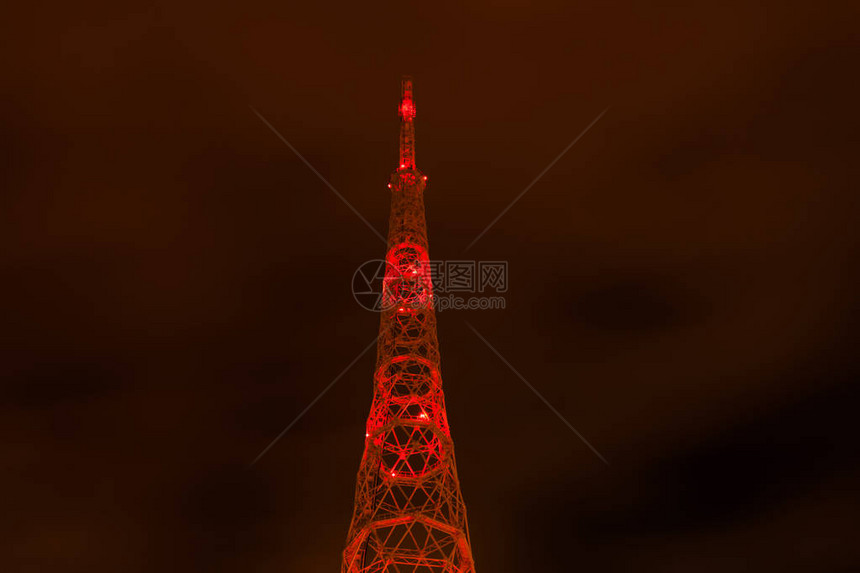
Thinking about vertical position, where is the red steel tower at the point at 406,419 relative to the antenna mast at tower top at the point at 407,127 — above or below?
below

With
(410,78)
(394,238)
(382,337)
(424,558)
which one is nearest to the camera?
(424,558)

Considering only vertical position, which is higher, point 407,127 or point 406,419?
point 407,127

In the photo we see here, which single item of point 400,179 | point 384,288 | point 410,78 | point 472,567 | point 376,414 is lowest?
point 472,567

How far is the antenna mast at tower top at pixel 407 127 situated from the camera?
164 feet

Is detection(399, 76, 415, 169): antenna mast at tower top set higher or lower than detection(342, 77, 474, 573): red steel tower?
higher

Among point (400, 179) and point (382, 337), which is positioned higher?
point (400, 179)

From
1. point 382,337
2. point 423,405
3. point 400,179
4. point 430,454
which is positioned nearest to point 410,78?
point 400,179

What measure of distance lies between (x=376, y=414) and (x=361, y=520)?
6.52 meters

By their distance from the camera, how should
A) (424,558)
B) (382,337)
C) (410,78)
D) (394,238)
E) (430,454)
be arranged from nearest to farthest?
(424,558), (430,454), (382,337), (394,238), (410,78)

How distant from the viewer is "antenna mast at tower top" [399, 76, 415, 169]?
49875mm

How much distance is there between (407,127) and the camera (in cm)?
5106

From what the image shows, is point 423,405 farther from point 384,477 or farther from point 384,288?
point 384,288

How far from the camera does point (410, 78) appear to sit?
52.1m

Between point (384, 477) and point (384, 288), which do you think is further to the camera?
point (384, 288)
